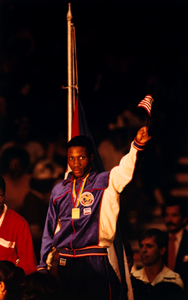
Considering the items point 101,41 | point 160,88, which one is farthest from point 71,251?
point 101,41

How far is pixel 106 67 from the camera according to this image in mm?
4223

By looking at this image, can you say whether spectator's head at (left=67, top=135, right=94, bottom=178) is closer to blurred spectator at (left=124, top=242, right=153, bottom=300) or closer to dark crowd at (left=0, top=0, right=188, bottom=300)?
dark crowd at (left=0, top=0, right=188, bottom=300)

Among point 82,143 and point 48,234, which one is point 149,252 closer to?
point 48,234

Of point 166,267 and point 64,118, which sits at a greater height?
point 64,118

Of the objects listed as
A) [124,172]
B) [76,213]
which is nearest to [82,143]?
[124,172]

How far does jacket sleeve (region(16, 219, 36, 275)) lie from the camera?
381cm

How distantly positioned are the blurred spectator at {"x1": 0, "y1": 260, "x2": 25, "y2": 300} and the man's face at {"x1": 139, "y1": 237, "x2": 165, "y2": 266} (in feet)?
3.83

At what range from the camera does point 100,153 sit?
4031mm

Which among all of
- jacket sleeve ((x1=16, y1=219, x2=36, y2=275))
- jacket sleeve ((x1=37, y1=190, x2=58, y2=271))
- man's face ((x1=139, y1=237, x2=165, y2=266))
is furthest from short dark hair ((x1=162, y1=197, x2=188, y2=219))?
jacket sleeve ((x1=16, y1=219, x2=36, y2=275))

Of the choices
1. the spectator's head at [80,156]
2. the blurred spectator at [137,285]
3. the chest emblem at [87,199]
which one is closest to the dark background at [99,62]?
the spectator's head at [80,156]

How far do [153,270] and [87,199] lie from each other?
940 millimetres

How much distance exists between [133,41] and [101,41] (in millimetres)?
361

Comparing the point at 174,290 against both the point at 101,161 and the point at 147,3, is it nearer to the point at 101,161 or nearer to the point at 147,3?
the point at 101,161

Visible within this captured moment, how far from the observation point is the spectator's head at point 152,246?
12.0 ft
